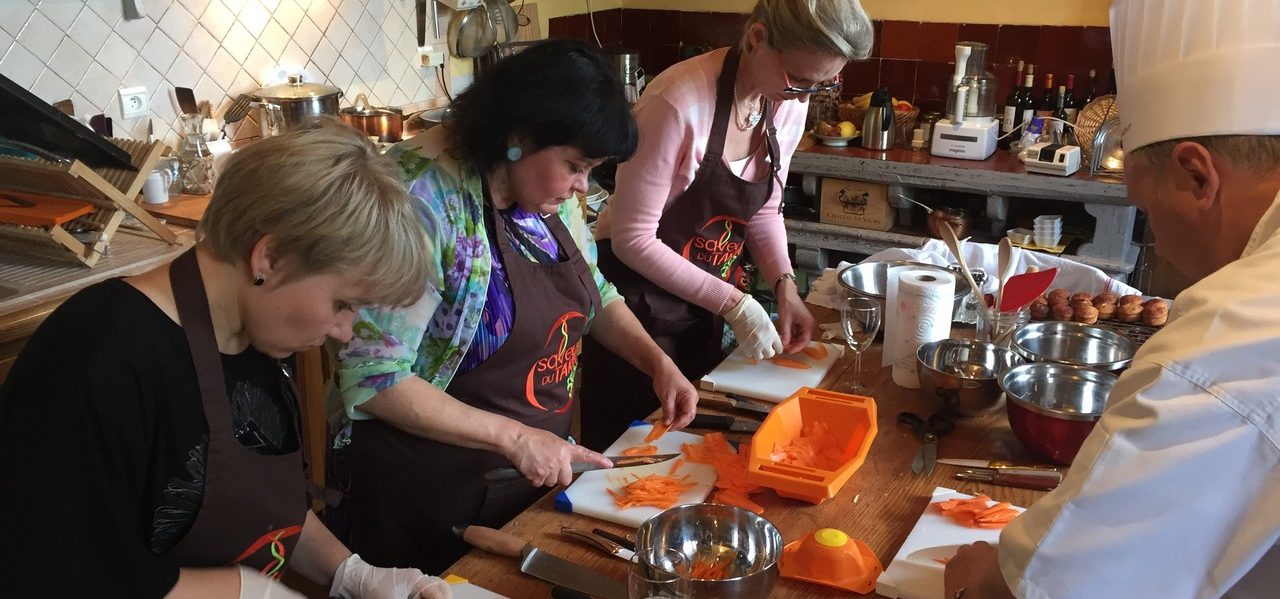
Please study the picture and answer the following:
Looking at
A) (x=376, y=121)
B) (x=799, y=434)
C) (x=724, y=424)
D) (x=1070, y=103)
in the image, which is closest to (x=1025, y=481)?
(x=799, y=434)

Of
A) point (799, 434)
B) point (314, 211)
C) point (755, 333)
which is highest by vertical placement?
point (314, 211)

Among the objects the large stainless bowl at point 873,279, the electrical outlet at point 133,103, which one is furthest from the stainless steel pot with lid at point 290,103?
the large stainless bowl at point 873,279

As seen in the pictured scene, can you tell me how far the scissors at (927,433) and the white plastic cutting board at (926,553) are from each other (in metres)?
0.11

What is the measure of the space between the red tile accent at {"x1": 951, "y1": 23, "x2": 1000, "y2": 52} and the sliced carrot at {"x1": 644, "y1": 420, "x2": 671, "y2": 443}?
3041mm

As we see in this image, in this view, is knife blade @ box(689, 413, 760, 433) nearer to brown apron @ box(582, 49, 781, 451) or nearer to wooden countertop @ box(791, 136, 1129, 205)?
brown apron @ box(582, 49, 781, 451)

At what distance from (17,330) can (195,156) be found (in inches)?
40.9

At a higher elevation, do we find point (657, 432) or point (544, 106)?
point (544, 106)

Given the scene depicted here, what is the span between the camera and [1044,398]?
179 centimetres

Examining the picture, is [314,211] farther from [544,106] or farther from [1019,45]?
[1019,45]

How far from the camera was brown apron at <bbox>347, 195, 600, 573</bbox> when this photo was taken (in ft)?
5.61

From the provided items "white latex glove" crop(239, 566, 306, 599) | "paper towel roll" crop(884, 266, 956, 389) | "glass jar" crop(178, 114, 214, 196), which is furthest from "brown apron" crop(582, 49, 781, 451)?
"glass jar" crop(178, 114, 214, 196)

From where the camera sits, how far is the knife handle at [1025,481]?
1.58 m

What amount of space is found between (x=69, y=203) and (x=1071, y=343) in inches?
92.7

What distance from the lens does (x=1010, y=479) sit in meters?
1.60
